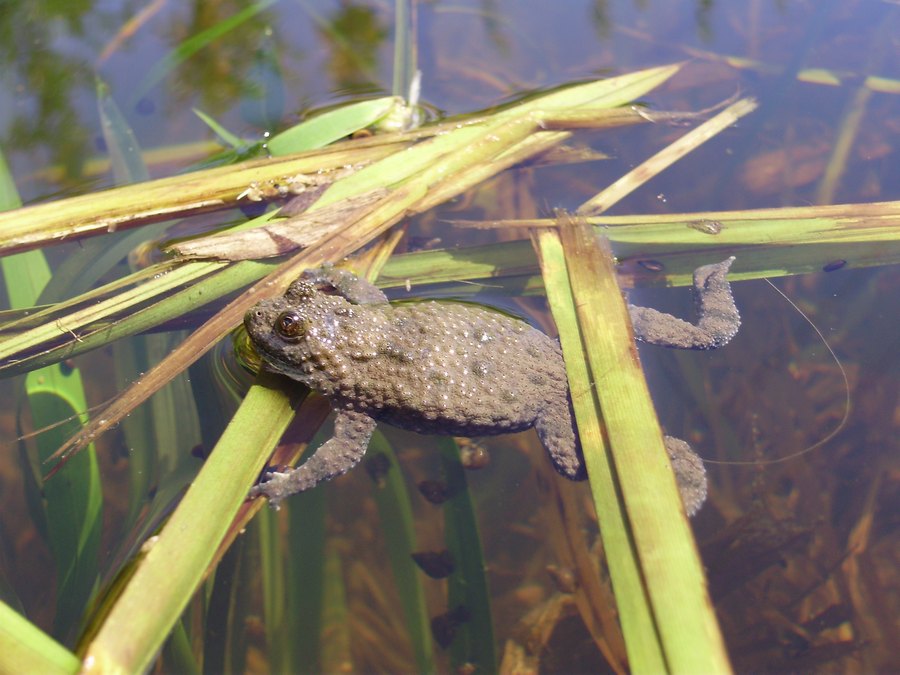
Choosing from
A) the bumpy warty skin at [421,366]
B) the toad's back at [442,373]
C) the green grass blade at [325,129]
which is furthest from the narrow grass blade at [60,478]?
the green grass blade at [325,129]

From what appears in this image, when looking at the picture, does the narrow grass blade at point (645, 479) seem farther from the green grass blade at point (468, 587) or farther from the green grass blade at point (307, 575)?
the green grass blade at point (307, 575)

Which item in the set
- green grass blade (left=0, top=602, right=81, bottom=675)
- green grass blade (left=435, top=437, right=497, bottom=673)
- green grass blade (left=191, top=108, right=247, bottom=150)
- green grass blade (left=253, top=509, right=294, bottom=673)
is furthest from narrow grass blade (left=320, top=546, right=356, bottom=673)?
green grass blade (left=191, top=108, right=247, bottom=150)

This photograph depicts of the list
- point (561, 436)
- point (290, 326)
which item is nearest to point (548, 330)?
point (561, 436)

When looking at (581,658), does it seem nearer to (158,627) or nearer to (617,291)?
(617,291)

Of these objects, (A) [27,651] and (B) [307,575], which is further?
(B) [307,575]

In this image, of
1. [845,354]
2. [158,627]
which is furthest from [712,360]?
[158,627]

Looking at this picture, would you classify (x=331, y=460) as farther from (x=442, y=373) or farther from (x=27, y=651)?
(x=27, y=651)
